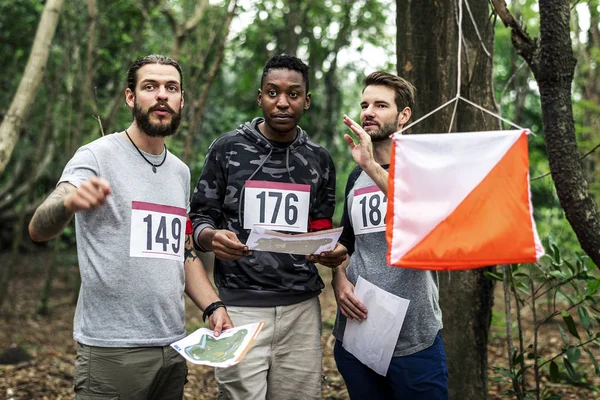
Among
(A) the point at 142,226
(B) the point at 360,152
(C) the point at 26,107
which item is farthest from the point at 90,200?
(C) the point at 26,107

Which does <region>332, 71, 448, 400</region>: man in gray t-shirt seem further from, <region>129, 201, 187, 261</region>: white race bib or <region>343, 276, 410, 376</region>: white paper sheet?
<region>129, 201, 187, 261</region>: white race bib

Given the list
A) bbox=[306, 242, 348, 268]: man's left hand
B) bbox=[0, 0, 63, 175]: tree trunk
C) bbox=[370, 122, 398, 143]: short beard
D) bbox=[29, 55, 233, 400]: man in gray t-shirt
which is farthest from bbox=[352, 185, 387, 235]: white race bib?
bbox=[0, 0, 63, 175]: tree trunk

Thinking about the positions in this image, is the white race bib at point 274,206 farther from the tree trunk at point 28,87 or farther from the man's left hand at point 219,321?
the tree trunk at point 28,87

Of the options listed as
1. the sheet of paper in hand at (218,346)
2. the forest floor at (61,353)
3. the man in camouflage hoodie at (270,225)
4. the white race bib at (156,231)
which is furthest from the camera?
the forest floor at (61,353)

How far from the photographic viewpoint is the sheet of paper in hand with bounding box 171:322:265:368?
2.51m

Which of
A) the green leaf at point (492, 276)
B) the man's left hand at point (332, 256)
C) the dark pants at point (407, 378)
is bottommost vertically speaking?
the dark pants at point (407, 378)

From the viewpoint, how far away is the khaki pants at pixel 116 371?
8.43 feet

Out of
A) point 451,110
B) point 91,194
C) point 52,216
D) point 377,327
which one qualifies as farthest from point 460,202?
point 451,110

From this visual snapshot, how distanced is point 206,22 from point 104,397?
29.3 feet

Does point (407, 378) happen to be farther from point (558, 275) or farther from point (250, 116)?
point (250, 116)

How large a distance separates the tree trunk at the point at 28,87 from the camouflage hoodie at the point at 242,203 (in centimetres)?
211

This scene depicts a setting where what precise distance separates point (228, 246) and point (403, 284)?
802 mm

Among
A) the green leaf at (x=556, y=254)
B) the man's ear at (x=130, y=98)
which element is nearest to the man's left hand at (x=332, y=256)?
the man's ear at (x=130, y=98)

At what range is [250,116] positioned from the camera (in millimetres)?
13570
